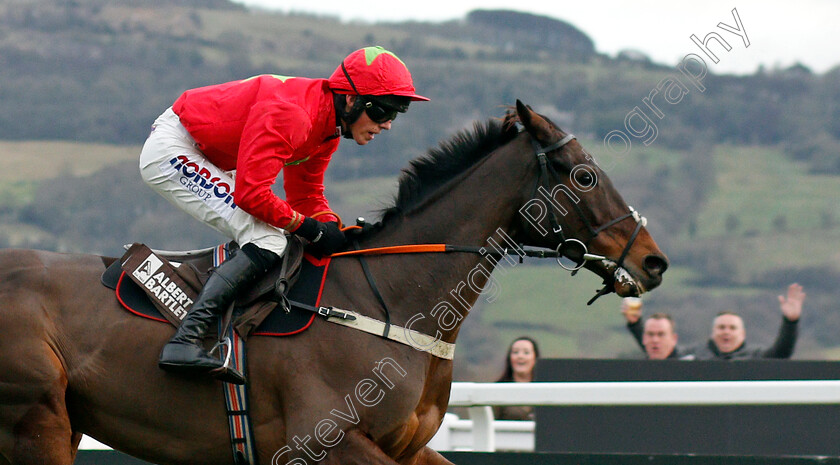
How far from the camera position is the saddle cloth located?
368 centimetres

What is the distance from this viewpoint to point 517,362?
663cm

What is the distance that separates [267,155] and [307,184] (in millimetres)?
691

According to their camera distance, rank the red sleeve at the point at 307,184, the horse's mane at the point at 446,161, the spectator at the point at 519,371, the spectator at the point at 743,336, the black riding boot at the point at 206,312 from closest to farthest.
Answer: the black riding boot at the point at 206,312, the horse's mane at the point at 446,161, the red sleeve at the point at 307,184, the spectator at the point at 743,336, the spectator at the point at 519,371

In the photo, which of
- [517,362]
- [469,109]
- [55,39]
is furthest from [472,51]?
[517,362]

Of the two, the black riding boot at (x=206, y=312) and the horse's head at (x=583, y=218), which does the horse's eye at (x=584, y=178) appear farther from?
the black riding boot at (x=206, y=312)

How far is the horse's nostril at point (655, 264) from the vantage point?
3.78 metres

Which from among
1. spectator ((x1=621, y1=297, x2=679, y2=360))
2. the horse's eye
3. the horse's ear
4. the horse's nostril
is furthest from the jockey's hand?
spectator ((x1=621, y1=297, x2=679, y2=360))

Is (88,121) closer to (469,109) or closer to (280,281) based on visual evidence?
(469,109)

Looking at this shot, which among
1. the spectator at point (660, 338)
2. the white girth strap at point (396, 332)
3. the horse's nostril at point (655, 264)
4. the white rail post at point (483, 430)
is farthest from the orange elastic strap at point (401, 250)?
the spectator at point (660, 338)

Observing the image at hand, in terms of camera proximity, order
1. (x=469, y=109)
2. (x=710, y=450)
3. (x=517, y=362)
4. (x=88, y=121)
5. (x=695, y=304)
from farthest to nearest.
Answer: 1. (x=469, y=109)
2. (x=88, y=121)
3. (x=695, y=304)
4. (x=517, y=362)
5. (x=710, y=450)

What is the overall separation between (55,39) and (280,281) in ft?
229

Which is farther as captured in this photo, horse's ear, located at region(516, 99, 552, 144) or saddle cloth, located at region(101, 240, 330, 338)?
horse's ear, located at region(516, 99, 552, 144)

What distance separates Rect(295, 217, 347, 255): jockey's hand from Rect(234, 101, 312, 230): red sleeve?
0.15 feet

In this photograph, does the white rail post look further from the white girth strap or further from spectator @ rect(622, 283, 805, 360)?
spectator @ rect(622, 283, 805, 360)
